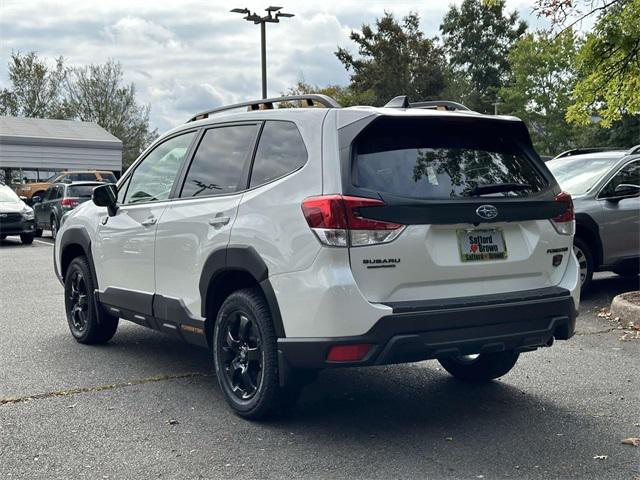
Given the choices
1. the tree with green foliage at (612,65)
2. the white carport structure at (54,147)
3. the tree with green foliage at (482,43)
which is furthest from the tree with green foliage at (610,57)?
the tree with green foliage at (482,43)

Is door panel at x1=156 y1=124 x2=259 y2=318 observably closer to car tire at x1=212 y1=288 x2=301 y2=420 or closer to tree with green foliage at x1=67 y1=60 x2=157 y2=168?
car tire at x1=212 y1=288 x2=301 y2=420

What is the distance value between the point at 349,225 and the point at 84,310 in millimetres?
3848

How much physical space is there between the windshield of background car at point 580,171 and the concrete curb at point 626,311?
6.29 feet

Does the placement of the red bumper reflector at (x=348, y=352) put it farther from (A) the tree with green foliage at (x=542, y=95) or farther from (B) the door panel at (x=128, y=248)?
(A) the tree with green foliage at (x=542, y=95)

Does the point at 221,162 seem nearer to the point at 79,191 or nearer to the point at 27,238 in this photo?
the point at 27,238

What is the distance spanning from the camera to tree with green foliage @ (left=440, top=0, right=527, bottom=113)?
211 feet

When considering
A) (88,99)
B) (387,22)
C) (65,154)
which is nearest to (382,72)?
(387,22)

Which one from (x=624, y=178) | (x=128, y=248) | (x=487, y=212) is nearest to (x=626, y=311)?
(x=624, y=178)

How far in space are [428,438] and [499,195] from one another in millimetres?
1453

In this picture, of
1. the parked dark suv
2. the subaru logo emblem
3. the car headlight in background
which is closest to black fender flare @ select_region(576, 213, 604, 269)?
the subaru logo emblem

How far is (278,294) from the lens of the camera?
14.6 ft

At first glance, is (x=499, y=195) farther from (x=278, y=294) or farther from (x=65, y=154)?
(x=65, y=154)

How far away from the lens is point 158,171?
6148mm

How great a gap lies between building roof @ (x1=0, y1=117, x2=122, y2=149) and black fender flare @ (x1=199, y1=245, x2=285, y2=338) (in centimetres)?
3826
